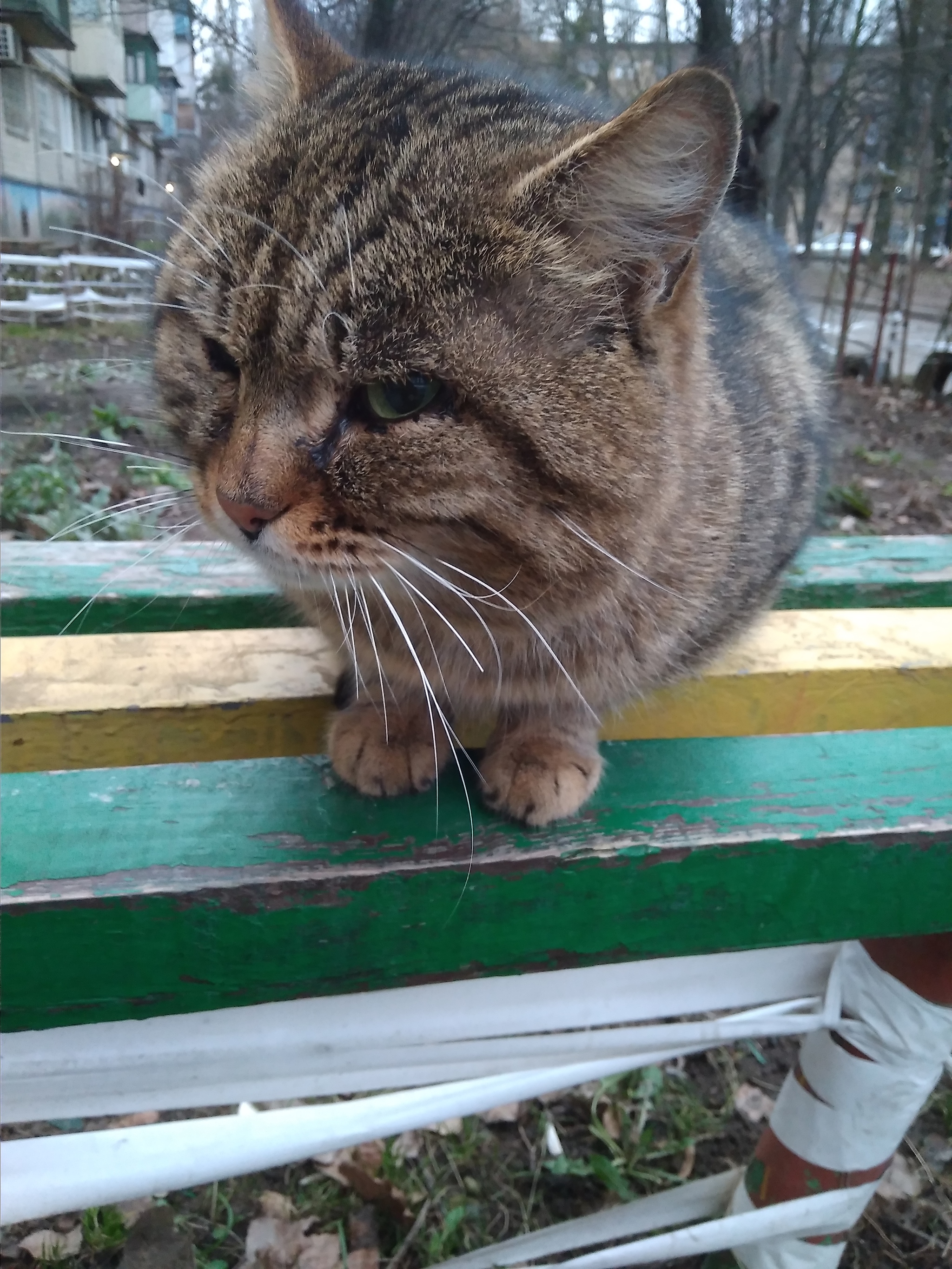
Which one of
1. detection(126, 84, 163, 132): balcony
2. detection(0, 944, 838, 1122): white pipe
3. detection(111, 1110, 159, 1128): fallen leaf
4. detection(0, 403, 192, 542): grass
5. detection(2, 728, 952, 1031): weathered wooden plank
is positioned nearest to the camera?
detection(2, 728, 952, 1031): weathered wooden plank

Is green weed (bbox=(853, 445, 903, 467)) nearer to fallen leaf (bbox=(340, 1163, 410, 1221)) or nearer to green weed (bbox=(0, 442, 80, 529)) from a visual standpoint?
green weed (bbox=(0, 442, 80, 529))

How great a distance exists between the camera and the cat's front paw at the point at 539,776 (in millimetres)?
750

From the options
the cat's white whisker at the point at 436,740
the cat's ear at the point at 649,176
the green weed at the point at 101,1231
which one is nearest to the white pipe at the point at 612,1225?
the green weed at the point at 101,1231

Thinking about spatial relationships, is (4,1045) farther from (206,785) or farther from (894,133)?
(894,133)

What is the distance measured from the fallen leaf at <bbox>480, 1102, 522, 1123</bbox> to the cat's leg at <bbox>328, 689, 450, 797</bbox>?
0.71 meters

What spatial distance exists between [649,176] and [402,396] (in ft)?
0.78

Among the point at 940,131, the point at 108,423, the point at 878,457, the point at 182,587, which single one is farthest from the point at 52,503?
the point at 878,457

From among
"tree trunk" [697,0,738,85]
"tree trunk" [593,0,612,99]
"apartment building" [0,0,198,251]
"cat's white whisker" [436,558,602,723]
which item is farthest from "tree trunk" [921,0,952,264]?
"cat's white whisker" [436,558,602,723]

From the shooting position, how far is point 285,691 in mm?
981

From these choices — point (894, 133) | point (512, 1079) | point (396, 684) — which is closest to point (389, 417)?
point (396, 684)

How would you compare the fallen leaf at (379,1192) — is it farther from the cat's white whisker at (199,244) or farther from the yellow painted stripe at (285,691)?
the cat's white whisker at (199,244)

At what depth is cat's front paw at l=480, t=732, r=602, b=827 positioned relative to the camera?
750mm

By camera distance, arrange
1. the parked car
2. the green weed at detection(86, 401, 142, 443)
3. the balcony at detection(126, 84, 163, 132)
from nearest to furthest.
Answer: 1. the balcony at detection(126, 84, 163, 132)
2. the green weed at detection(86, 401, 142, 443)
3. the parked car

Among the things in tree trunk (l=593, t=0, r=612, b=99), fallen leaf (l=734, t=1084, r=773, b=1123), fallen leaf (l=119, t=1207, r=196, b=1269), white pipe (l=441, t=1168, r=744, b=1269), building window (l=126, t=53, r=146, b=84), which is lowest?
fallen leaf (l=734, t=1084, r=773, b=1123)
